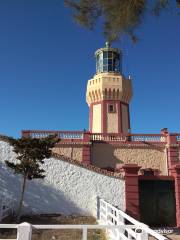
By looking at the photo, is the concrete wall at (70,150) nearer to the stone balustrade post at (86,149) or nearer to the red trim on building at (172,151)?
the stone balustrade post at (86,149)

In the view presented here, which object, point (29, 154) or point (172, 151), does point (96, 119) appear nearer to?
point (172, 151)

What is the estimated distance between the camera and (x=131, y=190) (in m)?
13.6

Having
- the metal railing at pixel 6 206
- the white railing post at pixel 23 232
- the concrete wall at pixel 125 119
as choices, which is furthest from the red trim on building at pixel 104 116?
the white railing post at pixel 23 232

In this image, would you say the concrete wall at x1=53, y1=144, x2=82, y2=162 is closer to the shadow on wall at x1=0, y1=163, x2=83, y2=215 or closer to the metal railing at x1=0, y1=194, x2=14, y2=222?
the shadow on wall at x1=0, y1=163, x2=83, y2=215

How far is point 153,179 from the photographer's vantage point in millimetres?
14352

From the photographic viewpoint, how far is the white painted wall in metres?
13.0

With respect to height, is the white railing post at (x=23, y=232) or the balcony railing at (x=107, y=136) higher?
the balcony railing at (x=107, y=136)

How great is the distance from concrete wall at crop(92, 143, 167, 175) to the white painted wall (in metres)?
6.83

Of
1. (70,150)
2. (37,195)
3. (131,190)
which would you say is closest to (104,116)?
(70,150)

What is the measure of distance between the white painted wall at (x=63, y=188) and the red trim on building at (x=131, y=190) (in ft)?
0.78

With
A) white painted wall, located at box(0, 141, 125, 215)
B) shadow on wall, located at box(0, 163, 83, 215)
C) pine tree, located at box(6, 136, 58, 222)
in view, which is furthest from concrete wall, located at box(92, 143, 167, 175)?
pine tree, located at box(6, 136, 58, 222)

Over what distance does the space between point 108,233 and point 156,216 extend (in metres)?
5.67

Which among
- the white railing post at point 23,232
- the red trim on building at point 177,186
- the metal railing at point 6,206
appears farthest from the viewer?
the red trim on building at point 177,186

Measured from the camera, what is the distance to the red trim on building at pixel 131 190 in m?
13.4
